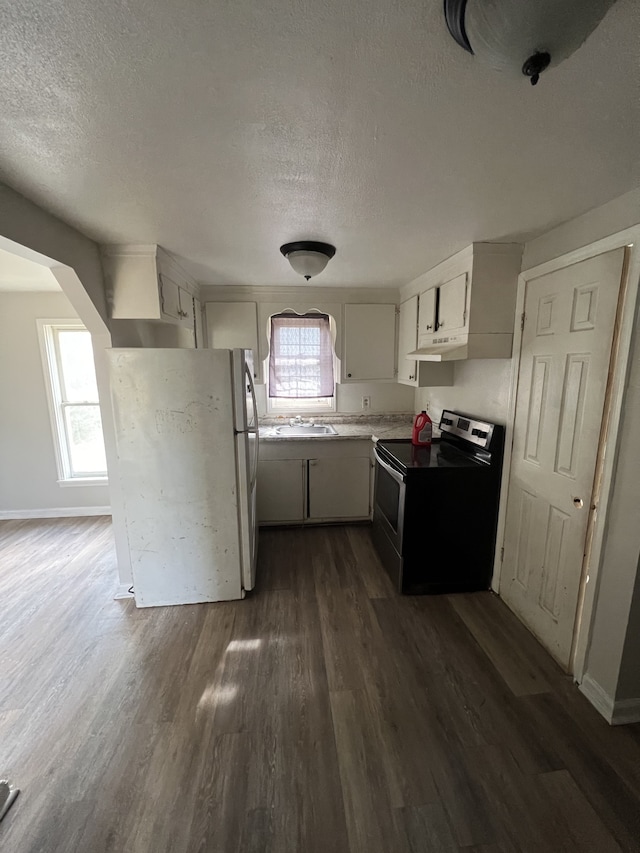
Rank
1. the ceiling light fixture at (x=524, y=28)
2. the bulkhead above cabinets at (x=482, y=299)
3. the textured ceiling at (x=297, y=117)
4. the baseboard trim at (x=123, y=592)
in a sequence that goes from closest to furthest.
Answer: the ceiling light fixture at (x=524, y=28)
the textured ceiling at (x=297, y=117)
the bulkhead above cabinets at (x=482, y=299)
the baseboard trim at (x=123, y=592)

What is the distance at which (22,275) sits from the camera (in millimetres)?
2736

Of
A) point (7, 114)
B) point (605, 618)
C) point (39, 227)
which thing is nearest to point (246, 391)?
point (39, 227)

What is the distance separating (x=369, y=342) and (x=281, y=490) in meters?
1.63

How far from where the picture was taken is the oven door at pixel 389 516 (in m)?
2.36

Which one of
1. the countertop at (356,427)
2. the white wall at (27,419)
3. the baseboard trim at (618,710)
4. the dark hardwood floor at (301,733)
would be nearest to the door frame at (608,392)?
the baseboard trim at (618,710)

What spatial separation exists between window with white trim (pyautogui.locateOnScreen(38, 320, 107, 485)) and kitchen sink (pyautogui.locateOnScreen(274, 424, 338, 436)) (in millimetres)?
1794

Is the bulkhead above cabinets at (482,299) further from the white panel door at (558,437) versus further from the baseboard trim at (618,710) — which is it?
the baseboard trim at (618,710)

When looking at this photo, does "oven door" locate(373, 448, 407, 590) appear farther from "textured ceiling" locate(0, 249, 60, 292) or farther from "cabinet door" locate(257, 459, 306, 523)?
"textured ceiling" locate(0, 249, 60, 292)

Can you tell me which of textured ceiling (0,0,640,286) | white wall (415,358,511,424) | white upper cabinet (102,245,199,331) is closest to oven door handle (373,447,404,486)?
white wall (415,358,511,424)

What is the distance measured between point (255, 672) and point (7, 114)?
2.30 m

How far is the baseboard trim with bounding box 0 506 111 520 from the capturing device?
362 centimetres

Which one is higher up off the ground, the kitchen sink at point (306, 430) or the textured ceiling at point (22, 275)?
the textured ceiling at point (22, 275)

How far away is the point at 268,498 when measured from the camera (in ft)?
10.6

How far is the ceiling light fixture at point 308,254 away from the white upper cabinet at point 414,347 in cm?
96
